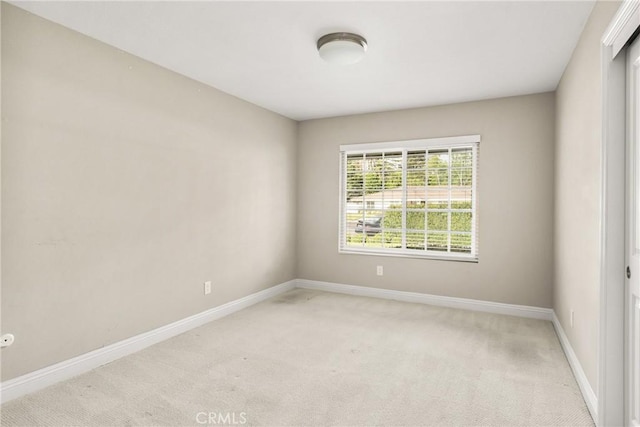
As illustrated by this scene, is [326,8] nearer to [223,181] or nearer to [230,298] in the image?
[223,181]

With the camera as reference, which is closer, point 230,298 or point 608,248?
point 608,248

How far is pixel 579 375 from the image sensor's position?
2.48m

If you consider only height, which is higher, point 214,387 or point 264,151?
point 264,151

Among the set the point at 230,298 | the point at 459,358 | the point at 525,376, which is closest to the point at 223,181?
the point at 230,298

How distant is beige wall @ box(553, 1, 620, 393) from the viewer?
7.06ft

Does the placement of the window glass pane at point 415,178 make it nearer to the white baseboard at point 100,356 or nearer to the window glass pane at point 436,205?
the window glass pane at point 436,205

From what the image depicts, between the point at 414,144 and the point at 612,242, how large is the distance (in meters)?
2.86

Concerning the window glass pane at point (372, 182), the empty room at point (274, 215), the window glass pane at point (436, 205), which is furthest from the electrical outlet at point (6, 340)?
the window glass pane at point (436, 205)

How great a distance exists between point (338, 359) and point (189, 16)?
8.87 feet

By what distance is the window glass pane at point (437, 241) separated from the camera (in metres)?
4.51

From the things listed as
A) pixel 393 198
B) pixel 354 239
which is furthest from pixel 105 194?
pixel 393 198

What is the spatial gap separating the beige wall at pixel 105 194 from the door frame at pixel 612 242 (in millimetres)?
3237

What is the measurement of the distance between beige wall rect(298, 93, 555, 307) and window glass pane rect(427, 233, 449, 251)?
7.5 inches

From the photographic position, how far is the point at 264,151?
15.4 feet
